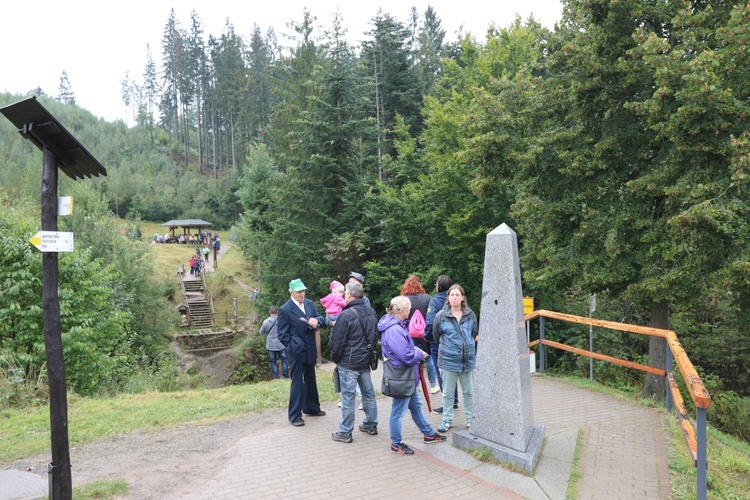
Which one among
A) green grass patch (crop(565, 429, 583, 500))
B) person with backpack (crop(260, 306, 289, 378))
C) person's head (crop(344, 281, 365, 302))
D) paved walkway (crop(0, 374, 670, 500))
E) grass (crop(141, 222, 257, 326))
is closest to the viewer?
green grass patch (crop(565, 429, 583, 500))

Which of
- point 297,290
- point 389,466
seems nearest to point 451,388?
point 389,466

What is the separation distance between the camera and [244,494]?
490 centimetres

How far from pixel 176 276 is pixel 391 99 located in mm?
20312

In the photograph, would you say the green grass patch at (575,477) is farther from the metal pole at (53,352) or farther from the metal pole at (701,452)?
the metal pole at (53,352)

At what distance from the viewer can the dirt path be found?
17.5 ft

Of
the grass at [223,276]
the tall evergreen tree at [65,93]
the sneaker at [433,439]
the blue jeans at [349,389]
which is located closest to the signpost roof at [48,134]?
the blue jeans at [349,389]

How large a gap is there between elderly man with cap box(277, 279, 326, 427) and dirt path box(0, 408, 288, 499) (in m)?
0.40

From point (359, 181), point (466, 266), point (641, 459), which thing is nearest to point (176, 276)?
point (359, 181)

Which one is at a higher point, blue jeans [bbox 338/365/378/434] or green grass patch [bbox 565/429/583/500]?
blue jeans [bbox 338/365/378/434]

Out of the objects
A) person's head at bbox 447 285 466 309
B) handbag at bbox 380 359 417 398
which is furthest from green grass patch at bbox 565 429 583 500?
person's head at bbox 447 285 466 309

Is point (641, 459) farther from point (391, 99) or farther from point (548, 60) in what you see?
point (391, 99)

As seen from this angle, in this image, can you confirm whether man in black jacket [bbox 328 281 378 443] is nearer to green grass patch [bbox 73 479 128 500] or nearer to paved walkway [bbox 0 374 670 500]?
paved walkway [bbox 0 374 670 500]

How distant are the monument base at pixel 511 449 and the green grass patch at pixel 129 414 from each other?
3166 mm

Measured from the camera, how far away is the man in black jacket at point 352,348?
20.4ft
